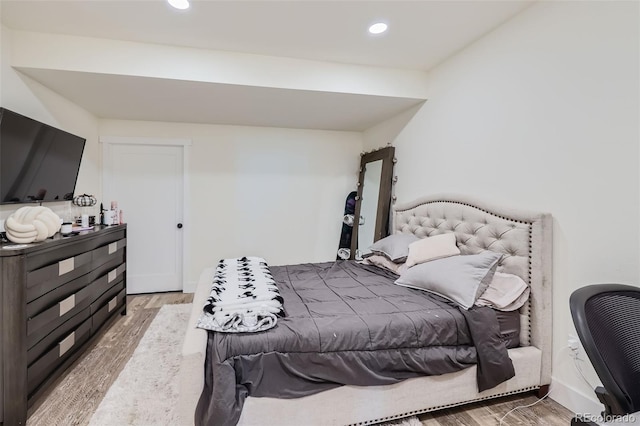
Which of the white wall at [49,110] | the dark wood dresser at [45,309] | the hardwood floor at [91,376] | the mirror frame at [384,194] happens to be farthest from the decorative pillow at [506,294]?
the white wall at [49,110]

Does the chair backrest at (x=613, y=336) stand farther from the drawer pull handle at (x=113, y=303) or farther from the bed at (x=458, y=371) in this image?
the drawer pull handle at (x=113, y=303)

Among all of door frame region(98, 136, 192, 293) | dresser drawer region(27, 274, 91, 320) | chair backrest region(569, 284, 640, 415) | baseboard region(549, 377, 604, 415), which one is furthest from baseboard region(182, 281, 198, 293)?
chair backrest region(569, 284, 640, 415)

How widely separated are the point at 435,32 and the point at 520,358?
242 centimetres

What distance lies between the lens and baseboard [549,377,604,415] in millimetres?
1745

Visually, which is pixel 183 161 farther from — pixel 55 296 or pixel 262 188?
pixel 55 296

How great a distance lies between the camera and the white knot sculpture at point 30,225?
1.92 m

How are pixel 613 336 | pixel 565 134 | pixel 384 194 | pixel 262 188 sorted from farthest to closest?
pixel 262 188, pixel 384 194, pixel 565 134, pixel 613 336

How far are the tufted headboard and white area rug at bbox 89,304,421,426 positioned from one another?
99 centimetres

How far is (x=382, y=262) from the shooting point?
9.96 ft

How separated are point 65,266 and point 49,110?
1584 millimetres

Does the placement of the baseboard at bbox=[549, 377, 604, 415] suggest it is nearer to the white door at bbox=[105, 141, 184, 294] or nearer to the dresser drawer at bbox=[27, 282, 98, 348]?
the dresser drawer at bbox=[27, 282, 98, 348]

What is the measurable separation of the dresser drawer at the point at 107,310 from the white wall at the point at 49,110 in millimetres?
1035

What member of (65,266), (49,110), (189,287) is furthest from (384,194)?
(49,110)

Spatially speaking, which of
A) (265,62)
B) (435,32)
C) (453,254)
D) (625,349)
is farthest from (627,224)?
(265,62)
